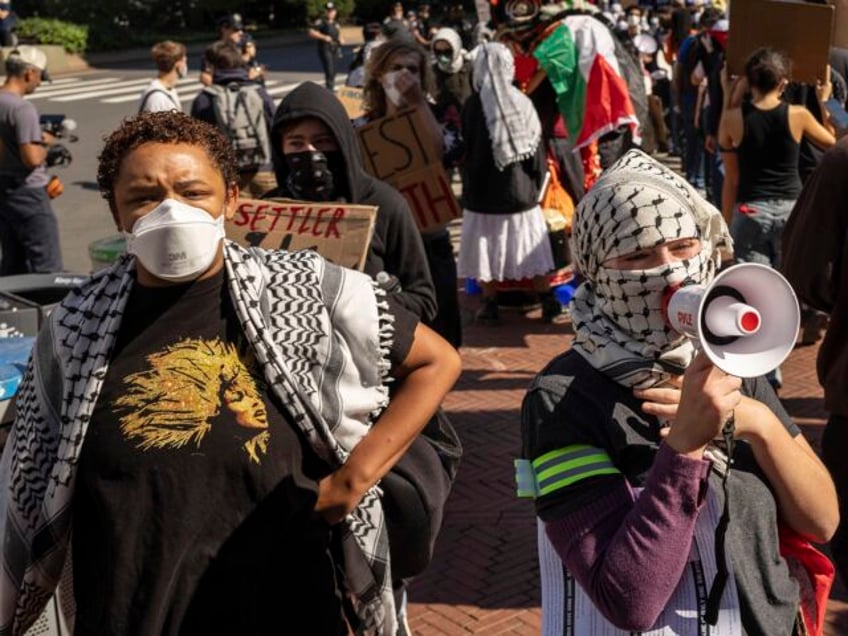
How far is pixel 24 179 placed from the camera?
28.5 feet

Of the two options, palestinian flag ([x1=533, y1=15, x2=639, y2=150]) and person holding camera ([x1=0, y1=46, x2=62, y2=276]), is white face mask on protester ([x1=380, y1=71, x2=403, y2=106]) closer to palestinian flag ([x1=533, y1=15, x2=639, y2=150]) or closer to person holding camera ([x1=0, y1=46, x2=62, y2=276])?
palestinian flag ([x1=533, y1=15, x2=639, y2=150])

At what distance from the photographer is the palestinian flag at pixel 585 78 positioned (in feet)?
27.9

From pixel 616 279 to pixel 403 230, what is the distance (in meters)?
2.15

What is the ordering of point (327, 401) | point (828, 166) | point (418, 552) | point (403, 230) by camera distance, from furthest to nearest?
point (403, 230), point (828, 166), point (418, 552), point (327, 401)

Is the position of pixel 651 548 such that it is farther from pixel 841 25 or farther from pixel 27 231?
pixel 27 231

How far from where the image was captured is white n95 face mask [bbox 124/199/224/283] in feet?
8.27

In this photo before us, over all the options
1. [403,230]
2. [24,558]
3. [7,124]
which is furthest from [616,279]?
[7,124]

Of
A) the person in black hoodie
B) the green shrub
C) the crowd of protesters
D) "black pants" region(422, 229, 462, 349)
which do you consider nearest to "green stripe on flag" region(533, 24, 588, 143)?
"black pants" region(422, 229, 462, 349)

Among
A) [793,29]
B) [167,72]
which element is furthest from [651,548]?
[167,72]

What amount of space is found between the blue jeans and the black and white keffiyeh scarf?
4752 millimetres

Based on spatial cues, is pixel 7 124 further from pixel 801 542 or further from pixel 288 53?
pixel 288 53

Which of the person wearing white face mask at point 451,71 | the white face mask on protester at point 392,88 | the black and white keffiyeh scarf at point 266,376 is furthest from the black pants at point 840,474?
the person wearing white face mask at point 451,71

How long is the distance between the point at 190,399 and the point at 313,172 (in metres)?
1.97

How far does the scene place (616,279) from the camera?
7.57 feet
